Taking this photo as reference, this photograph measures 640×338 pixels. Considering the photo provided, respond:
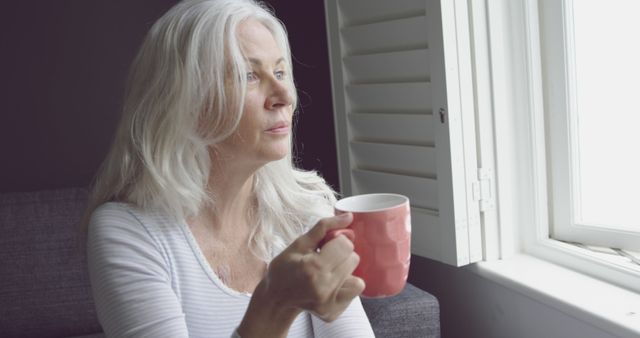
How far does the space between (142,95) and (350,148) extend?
0.89m

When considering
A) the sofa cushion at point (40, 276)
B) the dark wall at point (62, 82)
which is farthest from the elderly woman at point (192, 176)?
the dark wall at point (62, 82)

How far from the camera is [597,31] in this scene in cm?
151

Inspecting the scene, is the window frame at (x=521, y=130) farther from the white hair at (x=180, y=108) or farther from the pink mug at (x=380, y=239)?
the pink mug at (x=380, y=239)

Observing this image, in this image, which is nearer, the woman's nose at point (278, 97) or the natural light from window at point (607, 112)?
the woman's nose at point (278, 97)

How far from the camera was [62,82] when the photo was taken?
2.24 m

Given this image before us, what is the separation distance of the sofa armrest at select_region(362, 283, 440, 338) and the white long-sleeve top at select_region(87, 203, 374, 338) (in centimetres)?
32

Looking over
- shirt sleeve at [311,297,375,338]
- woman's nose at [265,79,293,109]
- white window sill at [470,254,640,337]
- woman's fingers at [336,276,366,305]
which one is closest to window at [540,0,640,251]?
white window sill at [470,254,640,337]

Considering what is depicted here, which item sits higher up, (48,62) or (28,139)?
(48,62)

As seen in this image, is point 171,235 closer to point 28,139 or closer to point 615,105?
point 615,105

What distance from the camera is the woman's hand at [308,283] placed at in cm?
Answer: 86

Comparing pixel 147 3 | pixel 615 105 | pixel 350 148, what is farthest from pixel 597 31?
pixel 147 3

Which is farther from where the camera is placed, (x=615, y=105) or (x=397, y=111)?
(x=397, y=111)

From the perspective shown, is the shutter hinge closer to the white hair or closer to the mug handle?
the white hair

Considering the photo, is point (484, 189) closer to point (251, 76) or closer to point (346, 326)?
point (346, 326)
